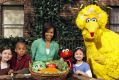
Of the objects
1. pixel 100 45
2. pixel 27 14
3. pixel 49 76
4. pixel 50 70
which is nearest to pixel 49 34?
pixel 100 45

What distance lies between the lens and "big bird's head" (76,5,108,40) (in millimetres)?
6840

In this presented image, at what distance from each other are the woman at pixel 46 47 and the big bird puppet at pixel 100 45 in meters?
0.51

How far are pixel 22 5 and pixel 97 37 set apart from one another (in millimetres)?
7115

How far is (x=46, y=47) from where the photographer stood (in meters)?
6.91

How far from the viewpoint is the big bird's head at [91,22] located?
6.84m

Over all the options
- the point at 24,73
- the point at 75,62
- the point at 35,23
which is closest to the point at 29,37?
the point at 35,23

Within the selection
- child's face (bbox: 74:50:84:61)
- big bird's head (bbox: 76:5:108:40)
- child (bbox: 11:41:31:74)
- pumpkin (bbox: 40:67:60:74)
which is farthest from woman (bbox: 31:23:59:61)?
pumpkin (bbox: 40:67:60:74)

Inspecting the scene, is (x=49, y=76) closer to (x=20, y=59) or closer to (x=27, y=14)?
(x=20, y=59)

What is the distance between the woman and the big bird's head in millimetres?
500

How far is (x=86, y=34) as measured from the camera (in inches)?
271

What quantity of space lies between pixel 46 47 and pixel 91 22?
32.2 inches

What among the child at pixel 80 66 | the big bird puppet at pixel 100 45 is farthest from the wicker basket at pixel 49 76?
the big bird puppet at pixel 100 45

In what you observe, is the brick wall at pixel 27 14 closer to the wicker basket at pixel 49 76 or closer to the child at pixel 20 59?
the child at pixel 20 59

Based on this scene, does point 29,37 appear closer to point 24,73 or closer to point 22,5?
point 22,5
